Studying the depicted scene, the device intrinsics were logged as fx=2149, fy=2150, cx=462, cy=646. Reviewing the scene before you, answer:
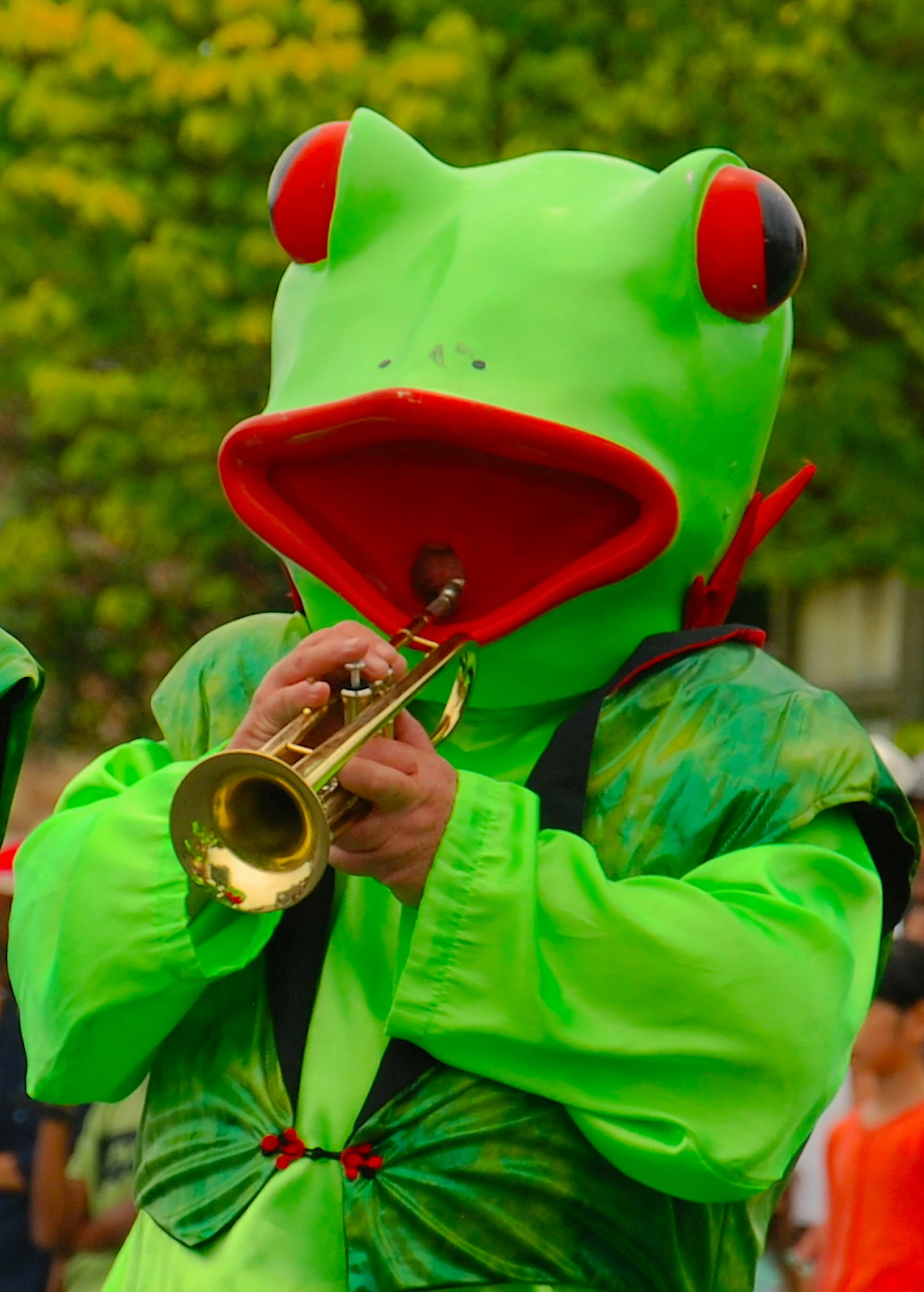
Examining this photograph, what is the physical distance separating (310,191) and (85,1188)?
267 cm

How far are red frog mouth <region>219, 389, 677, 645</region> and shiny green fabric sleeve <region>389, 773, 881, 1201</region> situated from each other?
0.44 meters

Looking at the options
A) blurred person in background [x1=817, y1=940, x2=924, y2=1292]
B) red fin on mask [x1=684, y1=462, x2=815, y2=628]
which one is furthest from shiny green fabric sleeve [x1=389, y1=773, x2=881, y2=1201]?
blurred person in background [x1=817, y1=940, x2=924, y2=1292]

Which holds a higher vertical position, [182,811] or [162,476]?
[182,811]

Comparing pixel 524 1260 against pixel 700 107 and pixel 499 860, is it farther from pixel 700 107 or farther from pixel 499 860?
pixel 700 107

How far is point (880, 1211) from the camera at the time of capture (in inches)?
201

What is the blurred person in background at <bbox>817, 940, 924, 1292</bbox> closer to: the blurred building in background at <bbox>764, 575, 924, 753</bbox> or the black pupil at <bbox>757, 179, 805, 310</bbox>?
the black pupil at <bbox>757, 179, 805, 310</bbox>

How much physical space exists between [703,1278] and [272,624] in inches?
48.1

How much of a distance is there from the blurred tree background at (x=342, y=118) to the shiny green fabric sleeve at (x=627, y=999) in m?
6.96

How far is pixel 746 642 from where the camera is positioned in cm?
337

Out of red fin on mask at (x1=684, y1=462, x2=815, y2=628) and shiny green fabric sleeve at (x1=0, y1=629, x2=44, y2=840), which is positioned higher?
red fin on mask at (x1=684, y1=462, x2=815, y2=628)

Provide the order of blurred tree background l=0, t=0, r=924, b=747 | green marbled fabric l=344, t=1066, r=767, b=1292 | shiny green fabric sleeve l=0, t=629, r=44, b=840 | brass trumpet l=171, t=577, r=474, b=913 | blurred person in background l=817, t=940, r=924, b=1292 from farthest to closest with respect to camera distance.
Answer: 1. blurred tree background l=0, t=0, r=924, b=747
2. blurred person in background l=817, t=940, r=924, b=1292
3. shiny green fabric sleeve l=0, t=629, r=44, b=840
4. green marbled fabric l=344, t=1066, r=767, b=1292
5. brass trumpet l=171, t=577, r=474, b=913

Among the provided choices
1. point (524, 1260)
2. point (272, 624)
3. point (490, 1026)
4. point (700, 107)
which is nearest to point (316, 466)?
point (272, 624)

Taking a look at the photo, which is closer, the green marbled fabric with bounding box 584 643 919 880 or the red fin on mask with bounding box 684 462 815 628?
the green marbled fabric with bounding box 584 643 919 880

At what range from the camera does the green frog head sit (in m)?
3.17
